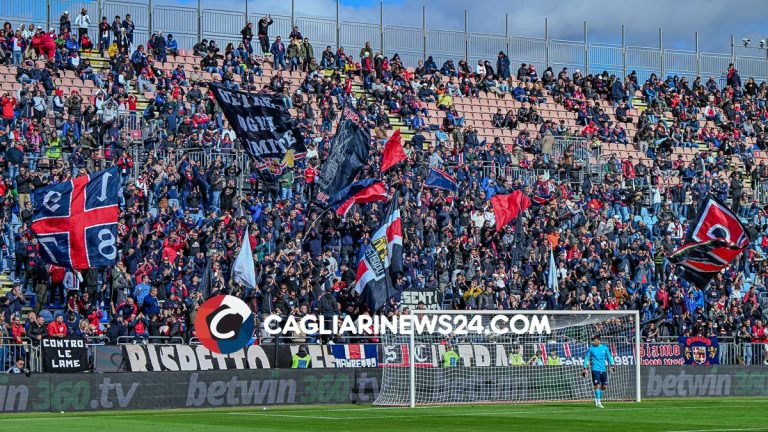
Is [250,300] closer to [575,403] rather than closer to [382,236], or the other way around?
[382,236]

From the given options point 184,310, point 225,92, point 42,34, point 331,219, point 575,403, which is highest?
point 42,34

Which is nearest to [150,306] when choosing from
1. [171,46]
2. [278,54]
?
[171,46]

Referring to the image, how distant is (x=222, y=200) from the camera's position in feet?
144

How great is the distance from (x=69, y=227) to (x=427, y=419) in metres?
11.6

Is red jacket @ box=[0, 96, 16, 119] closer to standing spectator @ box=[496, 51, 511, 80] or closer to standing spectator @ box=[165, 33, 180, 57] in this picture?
standing spectator @ box=[165, 33, 180, 57]

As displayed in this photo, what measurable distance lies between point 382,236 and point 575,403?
25.2 ft

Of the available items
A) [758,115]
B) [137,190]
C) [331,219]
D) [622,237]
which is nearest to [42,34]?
[137,190]

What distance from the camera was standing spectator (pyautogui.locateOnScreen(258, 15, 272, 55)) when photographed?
5634cm

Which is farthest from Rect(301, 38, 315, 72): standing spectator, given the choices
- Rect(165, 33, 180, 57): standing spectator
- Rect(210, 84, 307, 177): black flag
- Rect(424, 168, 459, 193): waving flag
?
Rect(210, 84, 307, 177): black flag

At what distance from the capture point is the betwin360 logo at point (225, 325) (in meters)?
36.4

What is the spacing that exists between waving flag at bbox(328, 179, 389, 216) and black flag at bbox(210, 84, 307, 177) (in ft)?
6.99

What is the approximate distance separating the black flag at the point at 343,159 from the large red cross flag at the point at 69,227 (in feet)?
31.5

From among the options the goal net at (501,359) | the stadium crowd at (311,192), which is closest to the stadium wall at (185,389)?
the goal net at (501,359)

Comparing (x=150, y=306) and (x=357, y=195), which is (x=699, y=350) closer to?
(x=357, y=195)
